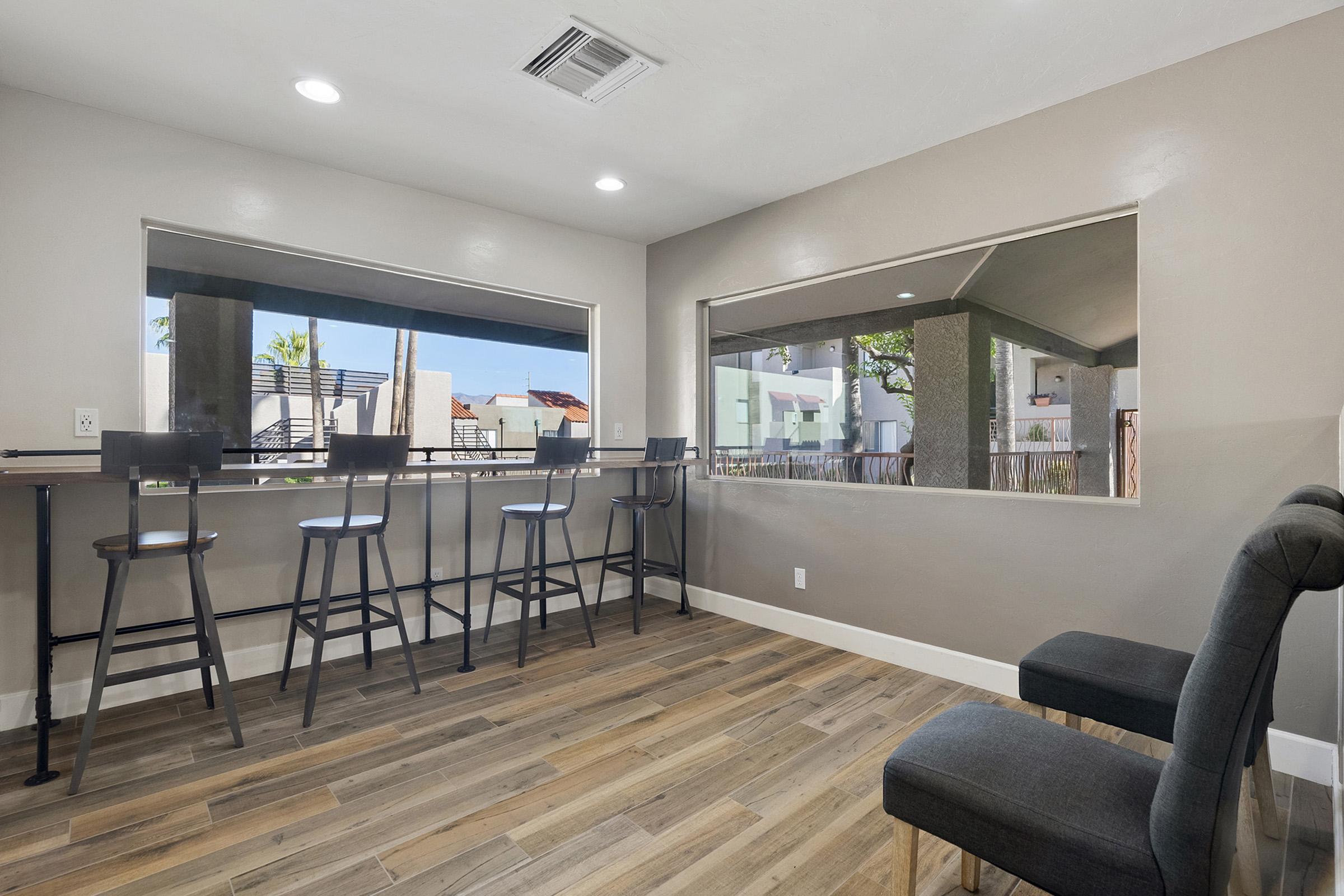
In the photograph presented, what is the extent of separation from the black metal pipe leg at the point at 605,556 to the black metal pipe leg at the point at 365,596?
1.35 meters

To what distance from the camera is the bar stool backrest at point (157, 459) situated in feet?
7.00

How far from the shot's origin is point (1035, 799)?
3.66ft

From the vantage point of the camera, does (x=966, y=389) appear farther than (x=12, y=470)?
Yes

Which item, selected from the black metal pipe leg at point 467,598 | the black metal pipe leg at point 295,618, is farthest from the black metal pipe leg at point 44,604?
the black metal pipe leg at point 467,598

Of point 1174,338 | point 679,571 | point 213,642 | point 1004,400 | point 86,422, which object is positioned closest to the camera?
point 213,642

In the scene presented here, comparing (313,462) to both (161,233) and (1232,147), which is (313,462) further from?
(1232,147)

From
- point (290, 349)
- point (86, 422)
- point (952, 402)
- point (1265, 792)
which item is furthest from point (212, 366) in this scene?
point (1265, 792)

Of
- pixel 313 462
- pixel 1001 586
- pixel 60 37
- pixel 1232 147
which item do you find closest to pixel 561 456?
pixel 313 462

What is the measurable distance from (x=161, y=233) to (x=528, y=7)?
2035 mm

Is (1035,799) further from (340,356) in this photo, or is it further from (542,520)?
(340,356)

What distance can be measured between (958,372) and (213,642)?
325cm

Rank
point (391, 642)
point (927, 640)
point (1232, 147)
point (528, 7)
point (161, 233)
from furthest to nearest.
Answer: point (391, 642)
point (927, 640)
point (161, 233)
point (1232, 147)
point (528, 7)

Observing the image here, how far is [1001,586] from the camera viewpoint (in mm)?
2854

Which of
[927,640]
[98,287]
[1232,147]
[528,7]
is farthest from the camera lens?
[927,640]
